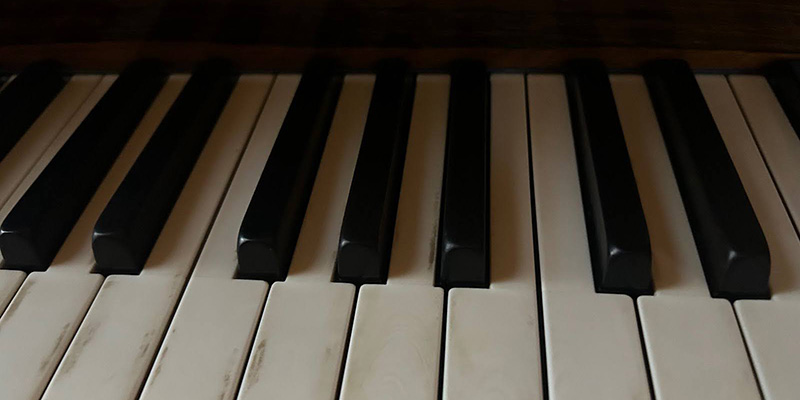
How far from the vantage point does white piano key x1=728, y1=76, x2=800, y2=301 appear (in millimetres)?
724

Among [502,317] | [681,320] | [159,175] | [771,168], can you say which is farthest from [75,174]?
[771,168]

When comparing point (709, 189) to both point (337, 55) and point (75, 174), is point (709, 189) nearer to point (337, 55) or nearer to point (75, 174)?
point (337, 55)

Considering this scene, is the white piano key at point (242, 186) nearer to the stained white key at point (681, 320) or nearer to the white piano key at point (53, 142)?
the white piano key at point (53, 142)

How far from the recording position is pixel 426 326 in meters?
0.68

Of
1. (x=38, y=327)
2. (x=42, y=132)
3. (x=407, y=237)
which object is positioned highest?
(x=42, y=132)

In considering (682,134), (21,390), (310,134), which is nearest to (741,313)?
(682,134)

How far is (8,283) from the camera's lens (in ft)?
2.51

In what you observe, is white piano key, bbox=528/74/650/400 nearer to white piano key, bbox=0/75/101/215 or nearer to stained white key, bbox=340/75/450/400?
stained white key, bbox=340/75/450/400

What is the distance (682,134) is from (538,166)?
0.53 ft

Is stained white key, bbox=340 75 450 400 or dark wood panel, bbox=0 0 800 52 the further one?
dark wood panel, bbox=0 0 800 52

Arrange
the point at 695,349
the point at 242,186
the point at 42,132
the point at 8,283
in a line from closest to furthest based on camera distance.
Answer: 1. the point at 695,349
2. the point at 8,283
3. the point at 242,186
4. the point at 42,132

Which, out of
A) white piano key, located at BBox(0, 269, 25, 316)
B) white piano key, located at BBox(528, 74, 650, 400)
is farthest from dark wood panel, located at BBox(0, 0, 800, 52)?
white piano key, located at BBox(0, 269, 25, 316)

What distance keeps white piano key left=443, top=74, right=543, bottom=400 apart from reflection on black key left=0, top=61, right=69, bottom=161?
1.98 feet

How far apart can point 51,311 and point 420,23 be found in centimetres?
52
